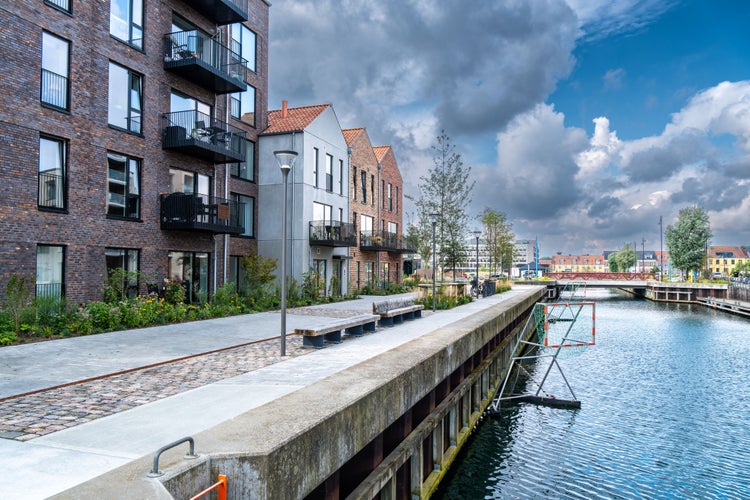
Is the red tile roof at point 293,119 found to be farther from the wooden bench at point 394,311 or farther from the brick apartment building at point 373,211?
the wooden bench at point 394,311

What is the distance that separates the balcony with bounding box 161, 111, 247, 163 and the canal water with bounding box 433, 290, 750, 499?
13.9 metres

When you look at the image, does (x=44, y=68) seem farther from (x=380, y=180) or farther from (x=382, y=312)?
(x=380, y=180)

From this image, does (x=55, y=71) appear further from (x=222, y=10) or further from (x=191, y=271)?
(x=191, y=271)

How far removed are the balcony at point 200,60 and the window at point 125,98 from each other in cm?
165

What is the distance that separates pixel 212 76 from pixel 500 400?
51.2ft

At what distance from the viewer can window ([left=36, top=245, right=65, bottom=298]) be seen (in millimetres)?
14383

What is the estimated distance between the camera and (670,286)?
54.7 metres

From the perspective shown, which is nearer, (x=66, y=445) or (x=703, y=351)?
(x=66, y=445)

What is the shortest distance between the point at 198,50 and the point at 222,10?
227 centimetres

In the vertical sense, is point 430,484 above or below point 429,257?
below

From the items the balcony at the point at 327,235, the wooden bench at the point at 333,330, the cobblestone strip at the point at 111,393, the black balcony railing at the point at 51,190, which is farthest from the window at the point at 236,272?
the cobblestone strip at the point at 111,393

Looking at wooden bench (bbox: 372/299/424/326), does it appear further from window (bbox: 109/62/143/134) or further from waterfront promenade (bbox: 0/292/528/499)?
window (bbox: 109/62/143/134)

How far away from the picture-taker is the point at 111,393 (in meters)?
6.84

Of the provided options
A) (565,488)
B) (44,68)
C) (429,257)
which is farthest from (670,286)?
(44,68)
